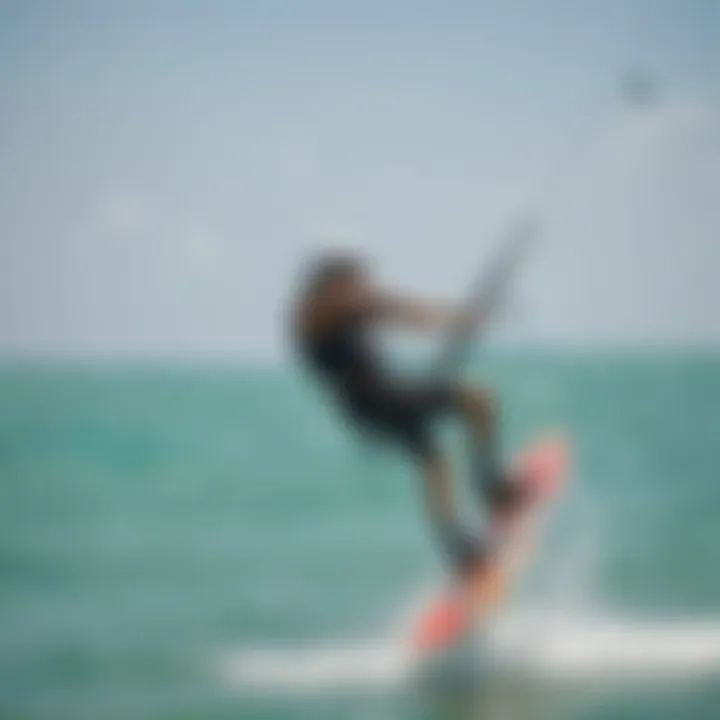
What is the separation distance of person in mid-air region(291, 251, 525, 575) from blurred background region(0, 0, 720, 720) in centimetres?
3

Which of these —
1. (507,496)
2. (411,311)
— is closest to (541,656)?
(507,496)

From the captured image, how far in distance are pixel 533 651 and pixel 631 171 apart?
70 cm

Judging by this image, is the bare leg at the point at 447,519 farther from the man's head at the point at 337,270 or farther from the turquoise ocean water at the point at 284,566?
the man's head at the point at 337,270

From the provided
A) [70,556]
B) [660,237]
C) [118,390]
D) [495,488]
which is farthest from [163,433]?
[660,237]

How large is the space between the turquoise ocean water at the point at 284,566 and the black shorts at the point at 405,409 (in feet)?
0.12

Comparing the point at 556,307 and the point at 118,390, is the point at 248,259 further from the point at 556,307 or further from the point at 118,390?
the point at 556,307

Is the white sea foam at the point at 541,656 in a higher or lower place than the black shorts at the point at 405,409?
lower

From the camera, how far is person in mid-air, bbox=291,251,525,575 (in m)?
1.91

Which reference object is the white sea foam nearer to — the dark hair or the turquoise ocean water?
the turquoise ocean water

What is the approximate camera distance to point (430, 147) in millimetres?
1980

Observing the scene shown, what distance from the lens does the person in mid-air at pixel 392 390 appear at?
1913mm

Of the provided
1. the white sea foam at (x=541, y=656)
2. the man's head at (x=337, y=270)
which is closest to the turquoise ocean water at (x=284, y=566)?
the white sea foam at (x=541, y=656)

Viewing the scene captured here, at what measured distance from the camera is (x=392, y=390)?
1.92 metres

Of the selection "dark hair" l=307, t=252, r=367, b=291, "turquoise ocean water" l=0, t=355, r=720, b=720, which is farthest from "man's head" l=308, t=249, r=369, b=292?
"turquoise ocean water" l=0, t=355, r=720, b=720
